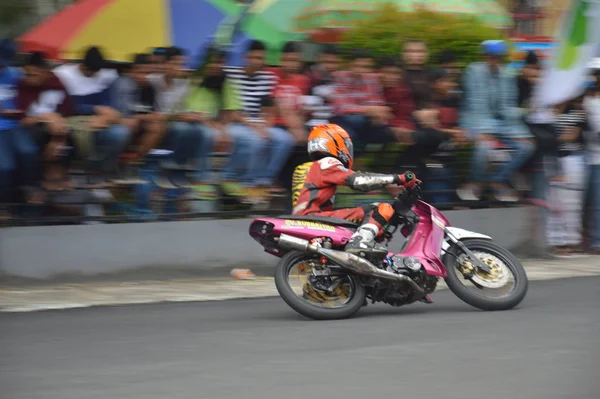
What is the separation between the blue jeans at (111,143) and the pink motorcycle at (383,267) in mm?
2632

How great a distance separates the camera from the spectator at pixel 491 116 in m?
12.5

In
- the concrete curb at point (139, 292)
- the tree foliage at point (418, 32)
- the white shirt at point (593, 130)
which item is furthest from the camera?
the tree foliage at point (418, 32)

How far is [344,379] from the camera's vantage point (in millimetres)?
6227

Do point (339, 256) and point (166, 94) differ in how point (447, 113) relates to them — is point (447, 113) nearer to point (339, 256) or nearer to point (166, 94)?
point (166, 94)

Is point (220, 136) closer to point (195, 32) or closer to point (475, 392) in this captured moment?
point (195, 32)

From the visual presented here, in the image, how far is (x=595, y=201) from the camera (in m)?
13.1

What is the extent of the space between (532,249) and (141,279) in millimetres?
4705

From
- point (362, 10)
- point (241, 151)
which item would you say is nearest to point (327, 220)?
point (241, 151)

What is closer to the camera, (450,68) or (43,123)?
(43,123)

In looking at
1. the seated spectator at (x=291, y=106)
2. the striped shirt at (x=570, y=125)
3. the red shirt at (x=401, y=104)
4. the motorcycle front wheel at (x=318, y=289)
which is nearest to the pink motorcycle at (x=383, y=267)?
the motorcycle front wheel at (x=318, y=289)

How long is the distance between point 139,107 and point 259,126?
1.28 m

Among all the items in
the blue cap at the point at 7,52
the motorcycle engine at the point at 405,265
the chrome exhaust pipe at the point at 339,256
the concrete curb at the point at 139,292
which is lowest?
the concrete curb at the point at 139,292

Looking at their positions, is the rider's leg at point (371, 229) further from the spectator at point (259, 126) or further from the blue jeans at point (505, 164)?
the blue jeans at point (505, 164)

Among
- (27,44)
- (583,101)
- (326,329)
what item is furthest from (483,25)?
(326,329)
